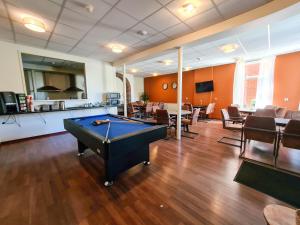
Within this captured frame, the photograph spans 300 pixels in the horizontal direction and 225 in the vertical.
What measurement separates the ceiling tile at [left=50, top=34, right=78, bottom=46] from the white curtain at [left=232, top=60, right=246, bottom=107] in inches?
261

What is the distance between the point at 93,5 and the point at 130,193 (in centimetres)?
307

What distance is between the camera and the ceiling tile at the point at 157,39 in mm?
3514

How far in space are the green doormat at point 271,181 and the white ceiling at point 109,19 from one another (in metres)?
2.87

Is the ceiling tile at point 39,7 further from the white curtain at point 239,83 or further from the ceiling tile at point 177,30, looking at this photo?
the white curtain at point 239,83

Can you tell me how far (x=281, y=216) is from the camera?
0.84m

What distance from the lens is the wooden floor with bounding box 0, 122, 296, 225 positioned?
1508 millimetres

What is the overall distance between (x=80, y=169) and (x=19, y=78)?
3637 millimetres

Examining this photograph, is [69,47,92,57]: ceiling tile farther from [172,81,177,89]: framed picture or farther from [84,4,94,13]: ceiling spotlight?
[172,81,177,89]: framed picture

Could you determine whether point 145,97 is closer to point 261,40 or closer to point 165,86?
point 165,86

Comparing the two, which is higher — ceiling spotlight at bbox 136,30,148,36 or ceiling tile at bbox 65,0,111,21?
ceiling tile at bbox 65,0,111,21

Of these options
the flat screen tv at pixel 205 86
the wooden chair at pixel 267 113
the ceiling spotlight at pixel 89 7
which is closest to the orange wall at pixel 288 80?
the wooden chair at pixel 267 113

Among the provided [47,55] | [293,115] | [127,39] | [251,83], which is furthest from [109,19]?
[251,83]

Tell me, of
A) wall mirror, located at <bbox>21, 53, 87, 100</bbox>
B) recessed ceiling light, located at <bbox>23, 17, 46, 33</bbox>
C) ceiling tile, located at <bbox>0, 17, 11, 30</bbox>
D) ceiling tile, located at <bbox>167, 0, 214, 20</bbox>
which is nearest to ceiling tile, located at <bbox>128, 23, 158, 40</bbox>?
ceiling tile, located at <bbox>167, 0, 214, 20</bbox>

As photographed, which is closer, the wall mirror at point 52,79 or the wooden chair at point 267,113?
the wooden chair at point 267,113
